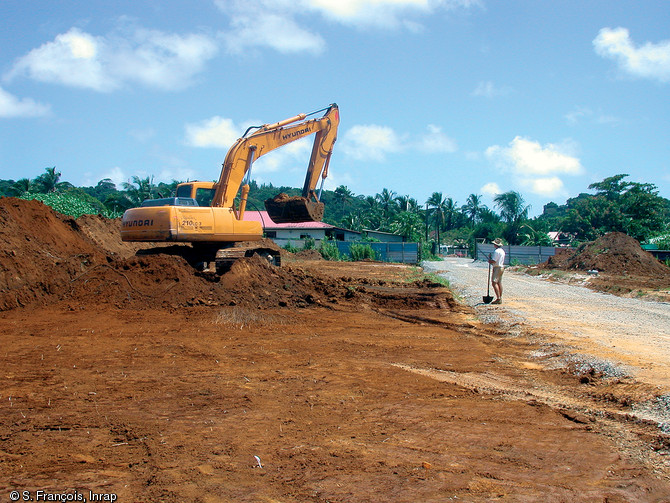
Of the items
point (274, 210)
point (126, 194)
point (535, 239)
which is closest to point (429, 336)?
point (274, 210)

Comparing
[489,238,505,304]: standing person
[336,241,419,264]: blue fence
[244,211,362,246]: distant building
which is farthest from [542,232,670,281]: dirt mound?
[244,211,362,246]: distant building

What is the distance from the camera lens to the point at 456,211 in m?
94.1

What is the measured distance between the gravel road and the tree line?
11.9m

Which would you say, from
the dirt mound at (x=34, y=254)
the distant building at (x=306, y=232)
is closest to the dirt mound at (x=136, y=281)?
the dirt mound at (x=34, y=254)

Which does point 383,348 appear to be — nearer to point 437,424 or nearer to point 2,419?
point 437,424

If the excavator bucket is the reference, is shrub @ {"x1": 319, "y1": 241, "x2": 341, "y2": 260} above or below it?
below

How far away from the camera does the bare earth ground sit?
369 cm

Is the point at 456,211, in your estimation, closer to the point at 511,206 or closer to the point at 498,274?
the point at 511,206

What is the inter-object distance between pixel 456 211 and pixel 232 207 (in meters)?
82.6

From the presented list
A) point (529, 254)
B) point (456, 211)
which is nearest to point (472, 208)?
point (456, 211)

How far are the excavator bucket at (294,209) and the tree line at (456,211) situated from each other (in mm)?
5501

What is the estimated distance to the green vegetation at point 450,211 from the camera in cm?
4538

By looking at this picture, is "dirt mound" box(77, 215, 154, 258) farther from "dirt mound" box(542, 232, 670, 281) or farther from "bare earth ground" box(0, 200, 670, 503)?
"dirt mound" box(542, 232, 670, 281)

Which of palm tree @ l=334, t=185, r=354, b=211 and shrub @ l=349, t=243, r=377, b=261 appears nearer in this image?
shrub @ l=349, t=243, r=377, b=261
